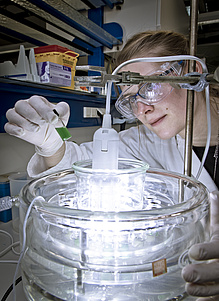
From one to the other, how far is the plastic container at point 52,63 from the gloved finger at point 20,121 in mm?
257

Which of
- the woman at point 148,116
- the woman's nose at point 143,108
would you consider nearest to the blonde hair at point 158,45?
the woman at point 148,116

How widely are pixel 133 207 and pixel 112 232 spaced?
0.17 m

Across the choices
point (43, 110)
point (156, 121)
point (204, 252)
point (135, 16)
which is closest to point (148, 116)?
point (156, 121)

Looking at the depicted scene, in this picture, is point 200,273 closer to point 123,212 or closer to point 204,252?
point 204,252

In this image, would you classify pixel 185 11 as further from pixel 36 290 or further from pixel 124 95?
pixel 36 290

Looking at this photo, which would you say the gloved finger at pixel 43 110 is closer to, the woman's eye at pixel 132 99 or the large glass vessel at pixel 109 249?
the woman's eye at pixel 132 99

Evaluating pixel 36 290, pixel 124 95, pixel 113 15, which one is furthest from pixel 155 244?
pixel 113 15

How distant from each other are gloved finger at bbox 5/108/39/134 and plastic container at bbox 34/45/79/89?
257mm

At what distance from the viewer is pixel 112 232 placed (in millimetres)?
377

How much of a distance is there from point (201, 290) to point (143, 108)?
79 centimetres

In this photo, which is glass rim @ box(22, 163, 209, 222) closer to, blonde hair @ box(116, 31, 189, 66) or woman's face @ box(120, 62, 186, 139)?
woman's face @ box(120, 62, 186, 139)

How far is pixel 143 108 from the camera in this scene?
1.06 meters

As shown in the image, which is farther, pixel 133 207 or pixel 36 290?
pixel 133 207

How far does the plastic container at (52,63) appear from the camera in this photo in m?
1.09
